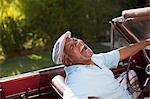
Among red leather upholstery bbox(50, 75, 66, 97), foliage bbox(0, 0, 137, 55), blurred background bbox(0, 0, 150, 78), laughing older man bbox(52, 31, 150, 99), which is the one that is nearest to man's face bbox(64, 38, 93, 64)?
laughing older man bbox(52, 31, 150, 99)

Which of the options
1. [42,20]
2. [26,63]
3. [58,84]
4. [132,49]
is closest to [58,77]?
[58,84]

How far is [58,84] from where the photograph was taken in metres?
2.44

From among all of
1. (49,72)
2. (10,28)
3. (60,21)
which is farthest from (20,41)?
(49,72)

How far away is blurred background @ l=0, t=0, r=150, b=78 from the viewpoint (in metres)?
7.64

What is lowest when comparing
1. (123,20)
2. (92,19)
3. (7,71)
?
(7,71)

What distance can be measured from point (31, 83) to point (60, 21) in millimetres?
5259

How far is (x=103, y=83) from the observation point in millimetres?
2168

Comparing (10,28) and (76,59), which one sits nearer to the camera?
(76,59)

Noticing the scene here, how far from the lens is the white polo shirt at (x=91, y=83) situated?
209cm

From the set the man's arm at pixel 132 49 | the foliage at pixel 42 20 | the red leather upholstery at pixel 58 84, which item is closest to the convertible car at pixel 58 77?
the red leather upholstery at pixel 58 84

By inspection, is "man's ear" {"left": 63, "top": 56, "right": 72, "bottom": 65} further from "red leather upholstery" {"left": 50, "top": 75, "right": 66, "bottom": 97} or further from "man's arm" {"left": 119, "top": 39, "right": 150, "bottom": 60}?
"man's arm" {"left": 119, "top": 39, "right": 150, "bottom": 60}

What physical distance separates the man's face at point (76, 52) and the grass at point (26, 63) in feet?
13.7

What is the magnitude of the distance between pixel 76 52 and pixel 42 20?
5.70 meters

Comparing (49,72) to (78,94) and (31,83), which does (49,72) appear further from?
(78,94)
